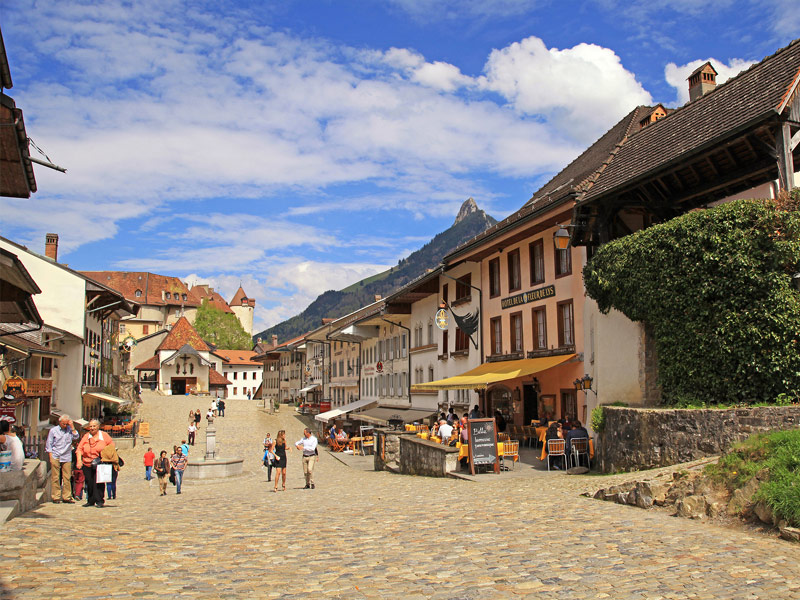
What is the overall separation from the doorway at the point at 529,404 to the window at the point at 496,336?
2405 millimetres

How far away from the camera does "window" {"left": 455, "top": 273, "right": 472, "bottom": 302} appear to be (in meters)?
32.9

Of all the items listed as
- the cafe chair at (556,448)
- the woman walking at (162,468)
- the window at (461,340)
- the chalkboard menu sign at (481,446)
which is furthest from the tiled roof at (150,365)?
the cafe chair at (556,448)

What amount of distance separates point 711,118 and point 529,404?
13.3 metres

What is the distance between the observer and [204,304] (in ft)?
444

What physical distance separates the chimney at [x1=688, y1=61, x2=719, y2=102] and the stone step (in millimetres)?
22633

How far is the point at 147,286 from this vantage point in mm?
129125

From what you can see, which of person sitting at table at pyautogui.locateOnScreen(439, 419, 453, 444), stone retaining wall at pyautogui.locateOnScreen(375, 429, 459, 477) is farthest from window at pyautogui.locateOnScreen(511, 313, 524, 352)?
stone retaining wall at pyautogui.locateOnScreen(375, 429, 459, 477)

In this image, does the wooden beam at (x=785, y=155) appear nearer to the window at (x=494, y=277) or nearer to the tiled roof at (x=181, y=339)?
the window at (x=494, y=277)

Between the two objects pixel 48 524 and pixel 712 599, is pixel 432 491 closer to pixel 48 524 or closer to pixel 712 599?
pixel 48 524

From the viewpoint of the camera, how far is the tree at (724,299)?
13695mm

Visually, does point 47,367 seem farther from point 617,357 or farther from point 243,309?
point 243,309

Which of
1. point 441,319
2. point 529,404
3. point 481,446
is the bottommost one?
point 481,446

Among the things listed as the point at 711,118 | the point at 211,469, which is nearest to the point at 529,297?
the point at 711,118

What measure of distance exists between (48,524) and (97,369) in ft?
128
